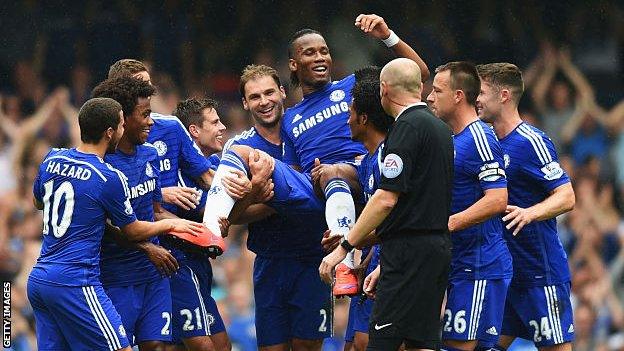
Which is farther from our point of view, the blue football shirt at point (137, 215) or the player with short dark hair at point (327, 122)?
the player with short dark hair at point (327, 122)

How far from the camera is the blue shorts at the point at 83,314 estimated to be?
23.6 ft

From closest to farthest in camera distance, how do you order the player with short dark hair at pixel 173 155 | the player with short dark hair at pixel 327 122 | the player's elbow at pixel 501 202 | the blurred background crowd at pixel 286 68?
1. the player's elbow at pixel 501 202
2. the player with short dark hair at pixel 327 122
3. the player with short dark hair at pixel 173 155
4. the blurred background crowd at pixel 286 68

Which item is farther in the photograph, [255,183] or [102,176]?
[255,183]

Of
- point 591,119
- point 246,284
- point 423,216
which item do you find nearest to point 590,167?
point 591,119

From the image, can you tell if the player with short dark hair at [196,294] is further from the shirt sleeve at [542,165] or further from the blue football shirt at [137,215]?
the shirt sleeve at [542,165]

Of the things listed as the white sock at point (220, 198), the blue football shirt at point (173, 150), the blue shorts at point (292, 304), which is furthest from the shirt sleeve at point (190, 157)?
the blue shorts at point (292, 304)

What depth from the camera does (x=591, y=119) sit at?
13.7 meters

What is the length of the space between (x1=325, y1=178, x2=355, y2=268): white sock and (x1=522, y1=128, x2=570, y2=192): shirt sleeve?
1.22m

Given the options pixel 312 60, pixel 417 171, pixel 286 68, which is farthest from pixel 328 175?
pixel 286 68

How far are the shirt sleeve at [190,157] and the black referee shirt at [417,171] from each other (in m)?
2.11

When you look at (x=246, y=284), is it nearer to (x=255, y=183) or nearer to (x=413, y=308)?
(x=255, y=183)

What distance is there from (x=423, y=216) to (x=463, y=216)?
2.15 ft

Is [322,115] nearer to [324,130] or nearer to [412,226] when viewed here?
[324,130]

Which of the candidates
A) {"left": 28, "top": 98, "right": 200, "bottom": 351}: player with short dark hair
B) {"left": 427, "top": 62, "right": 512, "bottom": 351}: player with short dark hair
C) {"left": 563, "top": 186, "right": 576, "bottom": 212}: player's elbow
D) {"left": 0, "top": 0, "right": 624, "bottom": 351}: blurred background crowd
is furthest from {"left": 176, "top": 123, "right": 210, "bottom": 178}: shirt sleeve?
{"left": 0, "top": 0, "right": 624, "bottom": 351}: blurred background crowd
